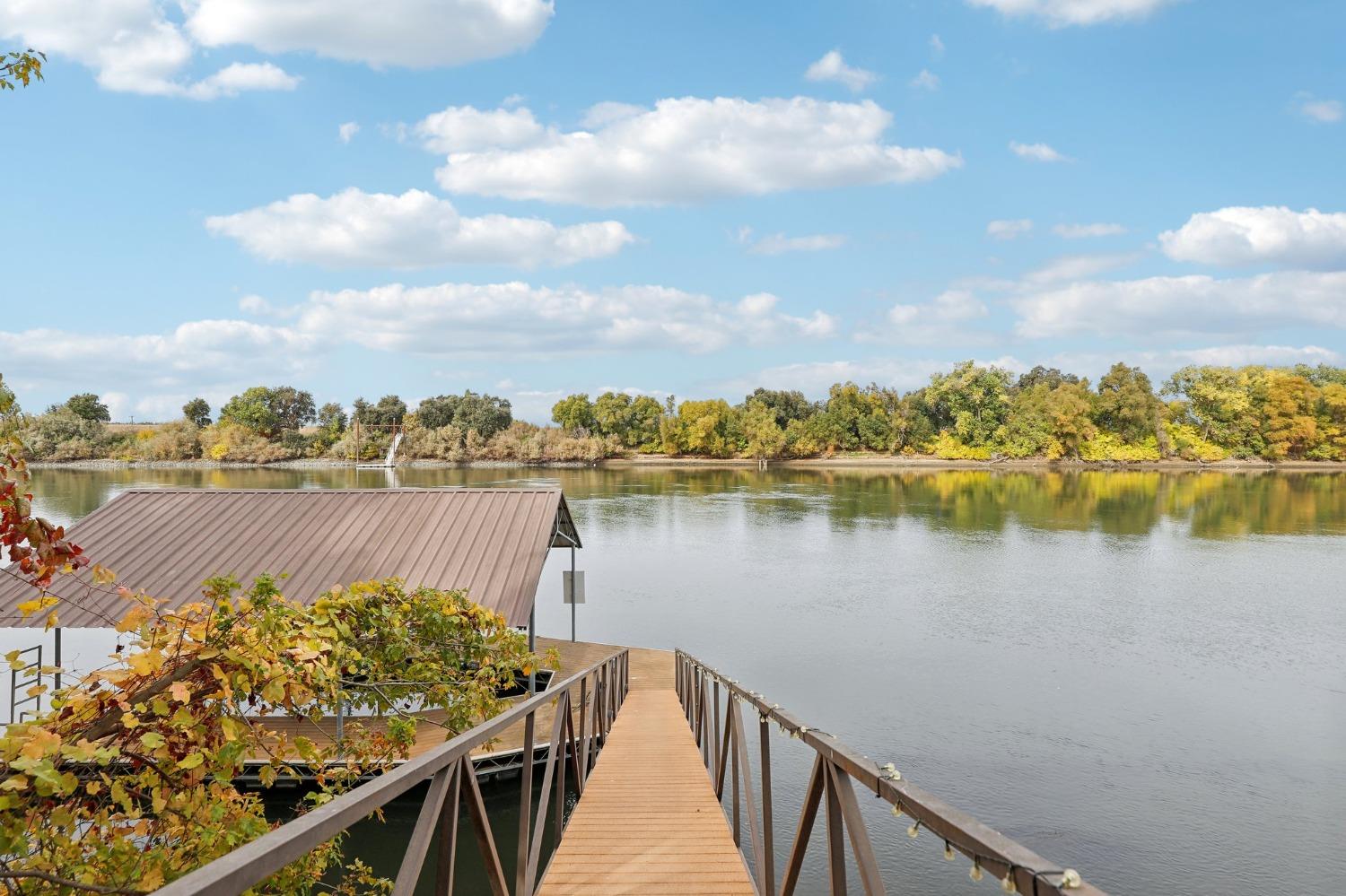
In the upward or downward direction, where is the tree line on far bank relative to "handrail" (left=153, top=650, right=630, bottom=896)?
upward

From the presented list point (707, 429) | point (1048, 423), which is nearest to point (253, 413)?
point (707, 429)

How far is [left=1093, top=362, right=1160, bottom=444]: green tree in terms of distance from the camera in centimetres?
8506

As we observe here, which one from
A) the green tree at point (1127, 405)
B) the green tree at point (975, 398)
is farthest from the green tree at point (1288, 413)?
the green tree at point (975, 398)

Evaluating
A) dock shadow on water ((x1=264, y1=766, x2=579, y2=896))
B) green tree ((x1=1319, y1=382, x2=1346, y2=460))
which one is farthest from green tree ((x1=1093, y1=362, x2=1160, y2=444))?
dock shadow on water ((x1=264, y1=766, x2=579, y2=896))

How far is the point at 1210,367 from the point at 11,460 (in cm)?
10148

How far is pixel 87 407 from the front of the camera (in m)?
99.9

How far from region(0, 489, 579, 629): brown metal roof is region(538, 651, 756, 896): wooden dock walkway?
4737 millimetres

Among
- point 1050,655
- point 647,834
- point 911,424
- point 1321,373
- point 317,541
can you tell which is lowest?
point 1050,655

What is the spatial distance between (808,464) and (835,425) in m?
5.19

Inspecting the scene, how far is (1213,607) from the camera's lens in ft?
79.2

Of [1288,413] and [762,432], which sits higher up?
[1288,413]

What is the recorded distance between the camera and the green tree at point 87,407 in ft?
325

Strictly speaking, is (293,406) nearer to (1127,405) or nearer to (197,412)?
(197,412)

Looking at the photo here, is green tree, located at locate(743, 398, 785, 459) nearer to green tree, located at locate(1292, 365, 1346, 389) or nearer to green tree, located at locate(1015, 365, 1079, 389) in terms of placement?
green tree, located at locate(1015, 365, 1079, 389)
